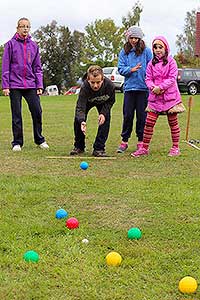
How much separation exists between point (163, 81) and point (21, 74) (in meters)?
1.96

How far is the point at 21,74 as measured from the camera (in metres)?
6.78

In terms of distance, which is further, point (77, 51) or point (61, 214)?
point (77, 51)

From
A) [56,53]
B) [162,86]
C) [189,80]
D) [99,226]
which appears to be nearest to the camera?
[99,226]

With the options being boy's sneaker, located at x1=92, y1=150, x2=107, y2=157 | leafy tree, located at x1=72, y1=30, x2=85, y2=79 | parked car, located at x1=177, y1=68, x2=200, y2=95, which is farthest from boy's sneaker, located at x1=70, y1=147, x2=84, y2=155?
leafy tree, located at x1=72, y1=30, x2=85, y2=79

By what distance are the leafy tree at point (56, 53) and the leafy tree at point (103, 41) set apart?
7939 millimetres

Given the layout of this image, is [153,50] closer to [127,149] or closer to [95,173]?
[127,149]

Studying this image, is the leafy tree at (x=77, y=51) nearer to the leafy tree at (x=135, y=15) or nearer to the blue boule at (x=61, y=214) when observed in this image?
the leafy tree at (x=135, y=15)

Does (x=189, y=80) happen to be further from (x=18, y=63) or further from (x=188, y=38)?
(x=188, y=38)

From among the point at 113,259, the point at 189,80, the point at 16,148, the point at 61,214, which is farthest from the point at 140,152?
the point at 189,80

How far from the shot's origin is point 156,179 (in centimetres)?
504

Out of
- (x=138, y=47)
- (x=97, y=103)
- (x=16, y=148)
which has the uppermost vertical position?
(x=138, y=47)

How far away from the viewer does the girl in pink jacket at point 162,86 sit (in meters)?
6.29

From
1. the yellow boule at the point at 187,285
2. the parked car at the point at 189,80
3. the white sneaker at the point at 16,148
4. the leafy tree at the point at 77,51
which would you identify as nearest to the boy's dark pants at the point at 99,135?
the white sneaker at the point at 16,148

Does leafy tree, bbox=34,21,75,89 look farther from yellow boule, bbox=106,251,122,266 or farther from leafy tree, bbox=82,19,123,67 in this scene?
yellow boule, bbox=106,251,122,266
